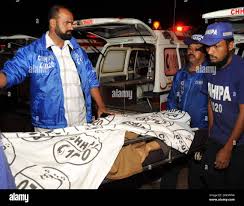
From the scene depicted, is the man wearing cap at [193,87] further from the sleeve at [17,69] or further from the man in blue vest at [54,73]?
the sleeve at [17,69]

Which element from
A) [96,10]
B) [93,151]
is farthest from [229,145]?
[96,10]

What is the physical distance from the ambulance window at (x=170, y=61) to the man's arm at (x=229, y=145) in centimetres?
297

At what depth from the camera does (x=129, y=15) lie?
89.2ft

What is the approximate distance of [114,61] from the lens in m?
8.00

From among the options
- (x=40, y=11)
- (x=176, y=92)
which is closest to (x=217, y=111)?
(x=176, y=92)

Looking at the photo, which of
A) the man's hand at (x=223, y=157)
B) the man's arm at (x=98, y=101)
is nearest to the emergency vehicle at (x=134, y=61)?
the man's arm at (x=98, y=101)

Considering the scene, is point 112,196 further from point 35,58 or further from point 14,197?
point 35,58

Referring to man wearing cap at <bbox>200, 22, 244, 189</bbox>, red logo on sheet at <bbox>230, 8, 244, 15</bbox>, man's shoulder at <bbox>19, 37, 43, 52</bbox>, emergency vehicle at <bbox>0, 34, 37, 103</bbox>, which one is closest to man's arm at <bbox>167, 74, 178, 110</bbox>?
man wearing cap at <bbox>200, 22, 244, 189</bbox>

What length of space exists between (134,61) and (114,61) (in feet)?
1.96

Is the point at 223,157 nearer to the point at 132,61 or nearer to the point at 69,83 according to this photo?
the point at 69,83

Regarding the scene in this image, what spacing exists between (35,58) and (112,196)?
5.92 ft

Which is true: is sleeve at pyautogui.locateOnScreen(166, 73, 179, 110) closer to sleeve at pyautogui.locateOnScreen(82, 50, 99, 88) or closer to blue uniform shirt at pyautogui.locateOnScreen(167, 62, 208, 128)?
blue uniform shirt at pyautogui.locateOnScreen(167, 62, 208, 128)

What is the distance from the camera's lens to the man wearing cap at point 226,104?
10.7 ft

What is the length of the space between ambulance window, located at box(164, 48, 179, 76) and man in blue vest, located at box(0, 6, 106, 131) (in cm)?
249
